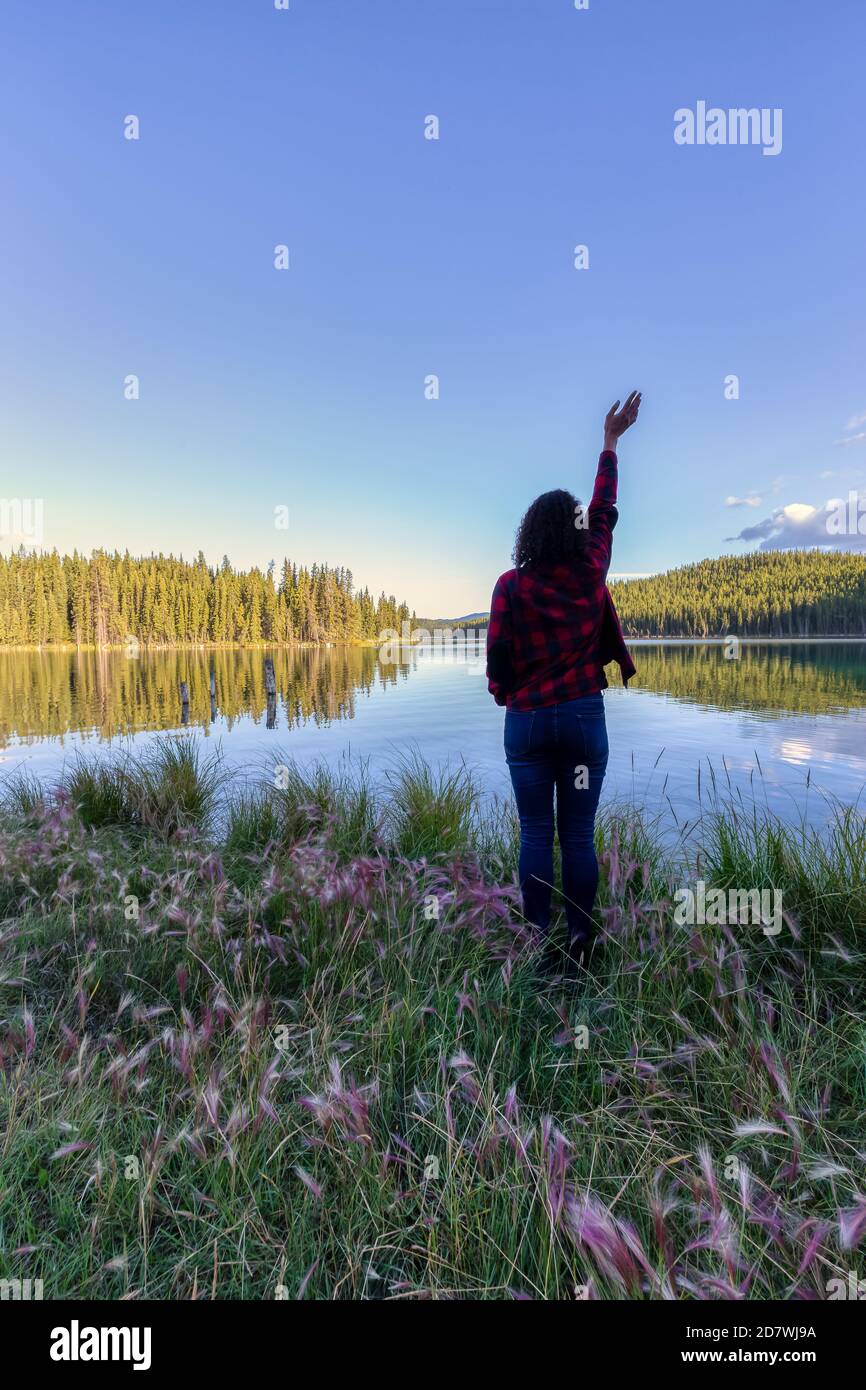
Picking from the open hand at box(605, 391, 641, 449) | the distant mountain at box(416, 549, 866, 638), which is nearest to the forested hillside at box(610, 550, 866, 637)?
the distant mountain at box(416, 549, 866, 638)

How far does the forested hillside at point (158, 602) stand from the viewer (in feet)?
324

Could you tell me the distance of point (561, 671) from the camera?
3.21m

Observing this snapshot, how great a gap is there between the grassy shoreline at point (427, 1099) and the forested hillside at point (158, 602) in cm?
11093

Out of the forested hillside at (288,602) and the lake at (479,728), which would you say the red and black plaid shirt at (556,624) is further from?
the forested hillside at (288,602)

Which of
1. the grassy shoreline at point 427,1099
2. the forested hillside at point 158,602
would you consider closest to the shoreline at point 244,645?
the forested hillside at point 158,602

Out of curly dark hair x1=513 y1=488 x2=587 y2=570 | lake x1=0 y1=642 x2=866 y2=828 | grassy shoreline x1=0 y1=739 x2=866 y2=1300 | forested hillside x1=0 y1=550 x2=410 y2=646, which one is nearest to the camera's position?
grassy shoreline x1=0 y1=739 x2=866 y2=1300

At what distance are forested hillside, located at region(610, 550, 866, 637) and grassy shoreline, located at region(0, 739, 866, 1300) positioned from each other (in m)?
128

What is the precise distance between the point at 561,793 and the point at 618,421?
2.32 m

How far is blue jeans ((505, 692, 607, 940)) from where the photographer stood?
3.21m

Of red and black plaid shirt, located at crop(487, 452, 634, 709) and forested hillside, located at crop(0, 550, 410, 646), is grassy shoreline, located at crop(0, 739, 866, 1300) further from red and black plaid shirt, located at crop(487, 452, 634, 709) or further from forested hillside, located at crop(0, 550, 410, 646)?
forested hillside, located at crop(0, 550, 410, 646)

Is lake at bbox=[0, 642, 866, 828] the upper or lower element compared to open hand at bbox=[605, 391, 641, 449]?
lower
